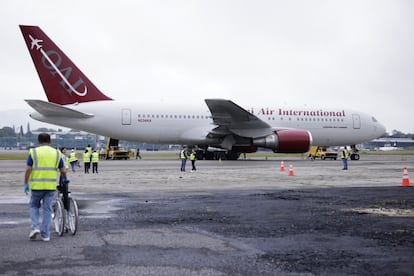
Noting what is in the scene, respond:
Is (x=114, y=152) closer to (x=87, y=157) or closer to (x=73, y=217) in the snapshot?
(x=87, y=157)

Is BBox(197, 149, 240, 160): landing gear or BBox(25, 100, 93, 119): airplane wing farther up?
BBox(25, 100, 93, 119): airplane wing

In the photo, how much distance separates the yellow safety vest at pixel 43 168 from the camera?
7.90 metres

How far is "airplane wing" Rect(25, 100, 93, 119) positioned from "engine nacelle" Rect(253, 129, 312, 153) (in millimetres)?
12176

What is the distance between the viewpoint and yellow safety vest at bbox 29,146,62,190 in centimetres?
790

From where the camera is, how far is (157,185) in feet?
58.0

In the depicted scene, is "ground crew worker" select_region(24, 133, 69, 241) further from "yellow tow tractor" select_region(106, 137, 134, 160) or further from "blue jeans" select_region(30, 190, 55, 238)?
"yellow tow tractor" select_region(106, 137, 134, 160)

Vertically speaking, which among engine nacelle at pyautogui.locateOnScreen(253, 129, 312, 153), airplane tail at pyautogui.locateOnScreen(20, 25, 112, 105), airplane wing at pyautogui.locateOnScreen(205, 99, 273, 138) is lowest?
engine nacelle at pyautogui.locateOnScreen(253, 129, 312, 153)

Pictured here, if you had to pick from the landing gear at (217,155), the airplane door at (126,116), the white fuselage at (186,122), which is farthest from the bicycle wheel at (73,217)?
the landing gear at (217,155)

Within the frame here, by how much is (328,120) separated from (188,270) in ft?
117

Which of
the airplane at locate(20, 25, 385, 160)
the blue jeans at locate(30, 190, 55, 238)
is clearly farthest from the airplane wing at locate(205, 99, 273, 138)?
the blue jeans at locate(30, 190, 55, 238)

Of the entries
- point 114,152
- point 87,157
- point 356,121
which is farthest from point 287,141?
point 114,152

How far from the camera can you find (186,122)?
36.9 metres

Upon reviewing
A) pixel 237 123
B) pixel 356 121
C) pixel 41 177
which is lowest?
pixel 41 177

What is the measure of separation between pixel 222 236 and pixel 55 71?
28.7m
